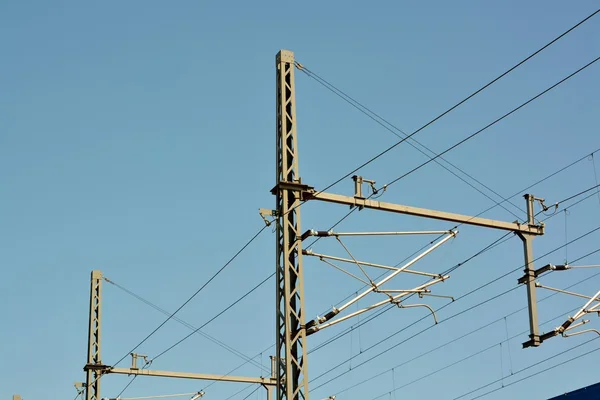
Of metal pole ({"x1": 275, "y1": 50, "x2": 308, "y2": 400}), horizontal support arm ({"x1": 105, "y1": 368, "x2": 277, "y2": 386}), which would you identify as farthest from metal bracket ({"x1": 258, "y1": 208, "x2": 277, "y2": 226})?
horizontal support arm ({"x1": 105, "y1": 368, "x2": 277, "y2": 386})

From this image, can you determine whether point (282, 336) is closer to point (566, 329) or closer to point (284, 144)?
point (284, 144)

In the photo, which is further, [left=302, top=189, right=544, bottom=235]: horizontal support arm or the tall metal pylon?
the tall metal pylon

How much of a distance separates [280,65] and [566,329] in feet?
29.6

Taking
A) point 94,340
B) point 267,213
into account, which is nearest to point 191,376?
point 94,340

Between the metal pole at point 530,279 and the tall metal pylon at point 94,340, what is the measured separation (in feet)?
71.0

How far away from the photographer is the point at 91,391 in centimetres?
4206

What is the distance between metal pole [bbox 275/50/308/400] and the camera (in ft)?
75.1

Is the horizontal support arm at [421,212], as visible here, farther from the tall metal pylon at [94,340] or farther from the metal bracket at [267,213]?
the tall metal pylon at [94,340]

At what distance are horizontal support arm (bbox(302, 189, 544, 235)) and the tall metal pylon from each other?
20.5 meters

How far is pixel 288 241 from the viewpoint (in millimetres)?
24000

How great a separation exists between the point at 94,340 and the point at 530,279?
74.5ft

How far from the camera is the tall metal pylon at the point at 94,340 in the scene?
138 ft

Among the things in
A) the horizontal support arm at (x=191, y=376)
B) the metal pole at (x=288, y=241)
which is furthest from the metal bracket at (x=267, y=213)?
the horizontal support arm at (x=191, y=376)

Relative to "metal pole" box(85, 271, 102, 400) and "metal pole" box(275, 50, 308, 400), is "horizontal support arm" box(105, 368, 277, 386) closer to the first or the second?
"metal pole" box(85, 271, 102, 400)
